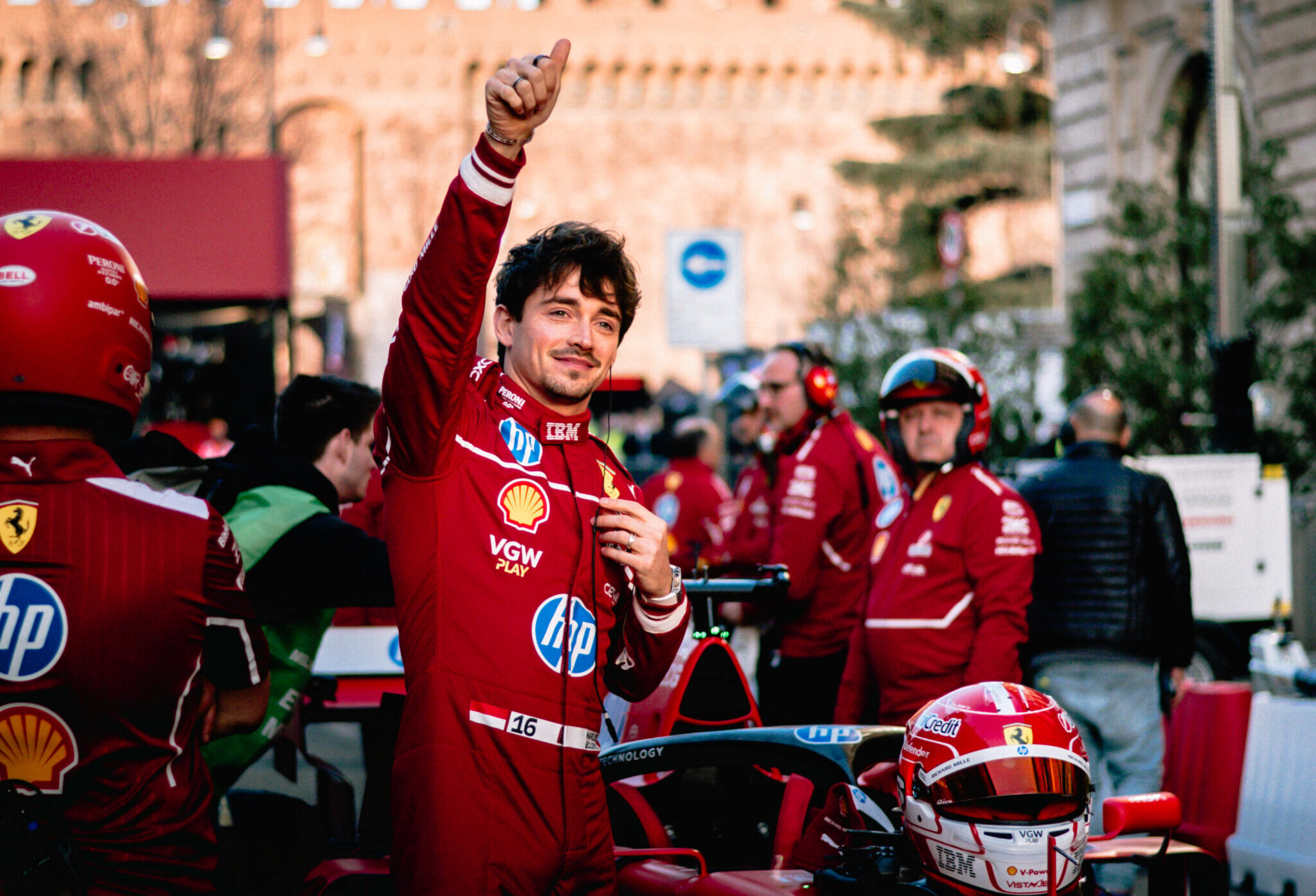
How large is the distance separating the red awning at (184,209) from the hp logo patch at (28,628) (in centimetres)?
1314

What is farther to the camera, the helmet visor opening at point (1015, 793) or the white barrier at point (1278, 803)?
the white barrier at point (1278, 803)

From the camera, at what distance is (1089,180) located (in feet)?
72.9

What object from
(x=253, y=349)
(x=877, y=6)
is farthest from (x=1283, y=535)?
(x=877, y=6)

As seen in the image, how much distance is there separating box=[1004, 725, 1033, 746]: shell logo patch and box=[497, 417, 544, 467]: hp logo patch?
4.06ft

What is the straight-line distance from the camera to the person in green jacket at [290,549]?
3539mm

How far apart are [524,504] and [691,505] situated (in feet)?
26.7

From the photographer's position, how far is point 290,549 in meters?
3.63

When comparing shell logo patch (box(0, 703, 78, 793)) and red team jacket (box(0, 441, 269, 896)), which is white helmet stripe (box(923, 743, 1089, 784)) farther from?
shell logo patch (box(0, 703, 78, 793))

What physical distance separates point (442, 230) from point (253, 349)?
14.5m

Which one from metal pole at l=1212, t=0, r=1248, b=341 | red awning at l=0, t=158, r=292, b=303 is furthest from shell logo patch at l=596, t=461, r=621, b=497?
red awning at l=0, t=158, r=292, b=303

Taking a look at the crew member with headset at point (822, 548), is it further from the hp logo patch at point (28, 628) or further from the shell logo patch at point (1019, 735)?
the hp logo patch at point (28, 628)

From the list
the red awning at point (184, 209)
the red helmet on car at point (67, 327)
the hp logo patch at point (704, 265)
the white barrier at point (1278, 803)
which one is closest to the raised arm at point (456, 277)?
→ the red helmet on car at point (67, 327)

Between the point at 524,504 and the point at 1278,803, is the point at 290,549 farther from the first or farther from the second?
the point at 1278,803

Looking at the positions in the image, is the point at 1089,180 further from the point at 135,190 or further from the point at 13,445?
the point at 13,445
